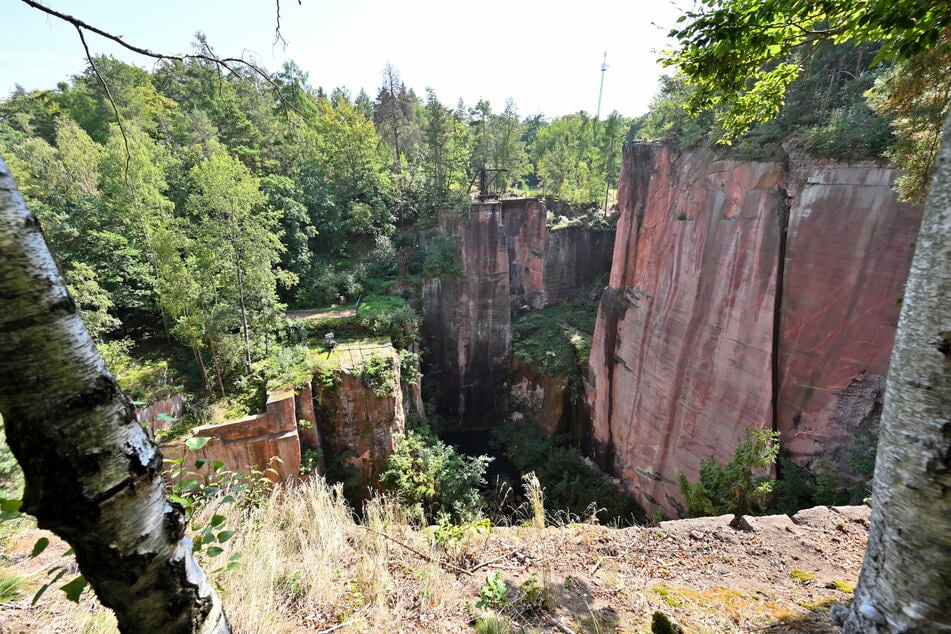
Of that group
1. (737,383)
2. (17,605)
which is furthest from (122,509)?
(737,383)

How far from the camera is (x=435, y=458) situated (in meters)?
11.6

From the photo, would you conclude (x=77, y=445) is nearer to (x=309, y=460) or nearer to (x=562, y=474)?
(x=309, y=460)

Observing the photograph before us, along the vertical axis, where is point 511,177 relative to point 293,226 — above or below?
above

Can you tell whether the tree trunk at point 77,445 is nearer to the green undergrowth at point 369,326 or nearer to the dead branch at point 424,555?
the dead branch at point 424,555

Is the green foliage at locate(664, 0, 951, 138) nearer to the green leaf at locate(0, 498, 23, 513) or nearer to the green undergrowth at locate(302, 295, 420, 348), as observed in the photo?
the green leaf at locate(0, 498, 23, 513)

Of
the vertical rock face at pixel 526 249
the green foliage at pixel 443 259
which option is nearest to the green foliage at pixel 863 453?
the green foliage at pixel 443 259

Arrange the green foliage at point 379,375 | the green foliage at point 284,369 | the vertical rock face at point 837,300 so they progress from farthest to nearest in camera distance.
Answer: the green foliage at point 379,375, the green foliage at point 284,369, the vertical rock face at point 837,300

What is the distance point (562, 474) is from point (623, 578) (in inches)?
457

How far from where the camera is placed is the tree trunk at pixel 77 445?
0.92 m

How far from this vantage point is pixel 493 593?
299cm

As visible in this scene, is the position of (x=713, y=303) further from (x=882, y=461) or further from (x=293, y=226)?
(x=293, y=226)

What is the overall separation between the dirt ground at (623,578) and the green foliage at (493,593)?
2 centimetres

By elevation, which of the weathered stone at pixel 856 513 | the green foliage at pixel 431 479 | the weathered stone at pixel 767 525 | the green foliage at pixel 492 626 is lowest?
the green foliage at pixel 431 479

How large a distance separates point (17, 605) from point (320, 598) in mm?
1663
